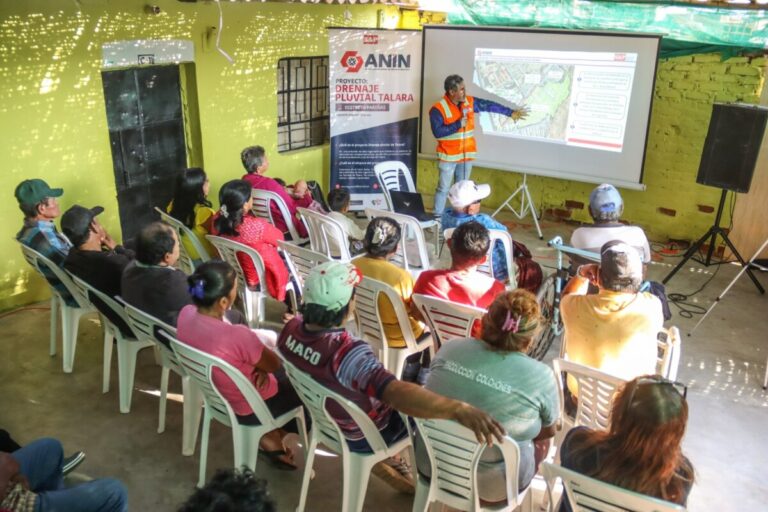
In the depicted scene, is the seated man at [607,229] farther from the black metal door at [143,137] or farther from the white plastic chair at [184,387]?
the black metal door at [143,137]

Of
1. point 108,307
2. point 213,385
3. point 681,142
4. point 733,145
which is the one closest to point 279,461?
point 213,385

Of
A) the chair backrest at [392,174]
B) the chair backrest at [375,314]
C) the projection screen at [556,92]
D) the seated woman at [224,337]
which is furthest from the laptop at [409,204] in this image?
the seated woman at [224,337]

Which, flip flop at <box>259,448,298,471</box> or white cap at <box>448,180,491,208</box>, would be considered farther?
white cap at <box>448,180,491,208</box>

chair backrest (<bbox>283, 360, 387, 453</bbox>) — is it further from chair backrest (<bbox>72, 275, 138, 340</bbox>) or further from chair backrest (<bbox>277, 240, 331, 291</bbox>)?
chair backrest (<bbox>72, 275, 138, 340</bbox>)

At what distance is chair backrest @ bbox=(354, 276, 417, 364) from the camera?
3277mm

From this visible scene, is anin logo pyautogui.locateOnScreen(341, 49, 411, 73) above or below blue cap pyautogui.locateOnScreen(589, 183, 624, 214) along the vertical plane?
above

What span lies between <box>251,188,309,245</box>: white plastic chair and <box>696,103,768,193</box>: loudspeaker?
3335 millimetres

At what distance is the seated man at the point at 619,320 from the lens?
276 cm

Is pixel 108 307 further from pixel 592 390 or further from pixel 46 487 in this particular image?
pixel 592 390

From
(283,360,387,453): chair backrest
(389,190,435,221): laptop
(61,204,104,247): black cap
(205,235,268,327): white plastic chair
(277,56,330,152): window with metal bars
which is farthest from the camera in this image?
(277,56,330,152): window with metal bars

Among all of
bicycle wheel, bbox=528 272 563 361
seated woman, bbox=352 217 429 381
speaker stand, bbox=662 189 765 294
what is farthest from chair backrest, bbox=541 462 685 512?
speaker stand, bbox=662 189 765 294

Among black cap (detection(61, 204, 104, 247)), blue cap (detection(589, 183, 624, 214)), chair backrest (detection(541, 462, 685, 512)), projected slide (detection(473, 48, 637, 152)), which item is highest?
projected slide (detection(473, 48, 637, 152))

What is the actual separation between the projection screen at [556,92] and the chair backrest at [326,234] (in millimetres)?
2914

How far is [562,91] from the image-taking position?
6309mm
